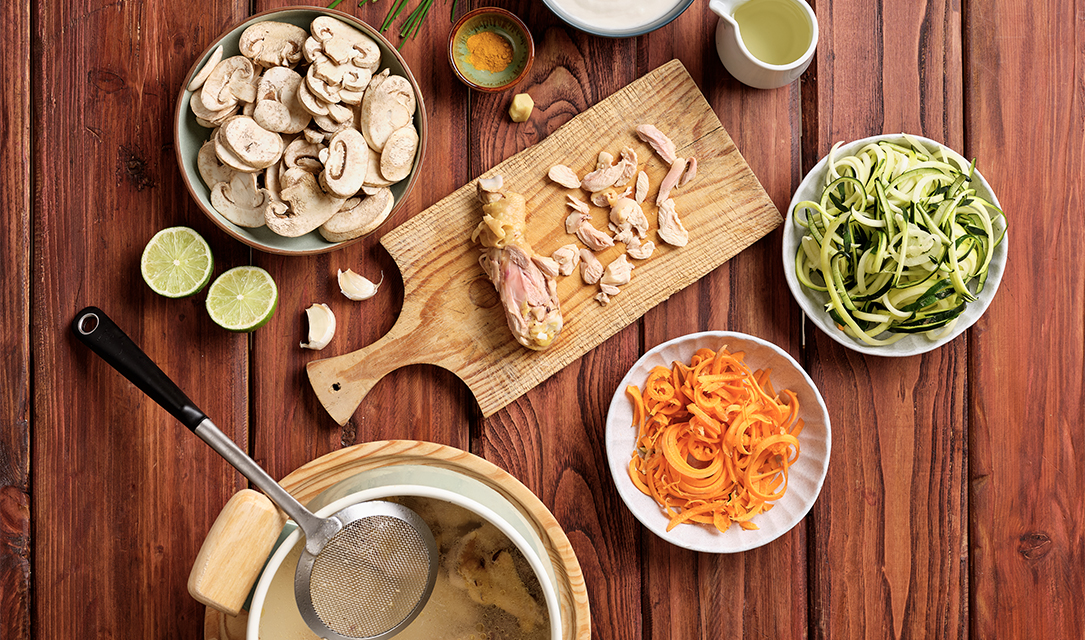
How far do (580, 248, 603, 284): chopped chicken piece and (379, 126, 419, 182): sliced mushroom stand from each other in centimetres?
48

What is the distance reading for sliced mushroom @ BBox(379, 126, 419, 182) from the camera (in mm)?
1593

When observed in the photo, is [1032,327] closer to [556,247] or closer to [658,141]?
[658,141]

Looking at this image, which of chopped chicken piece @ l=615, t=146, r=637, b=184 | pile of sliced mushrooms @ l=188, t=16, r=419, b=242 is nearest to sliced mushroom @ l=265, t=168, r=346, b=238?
pile of sliced mushrooms @ l=188, t=16, r=419, b=242

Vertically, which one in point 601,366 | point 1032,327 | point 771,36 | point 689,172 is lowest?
point 1032,327

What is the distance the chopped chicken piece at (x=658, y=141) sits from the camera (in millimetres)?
1741

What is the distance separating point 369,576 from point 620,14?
1418mm

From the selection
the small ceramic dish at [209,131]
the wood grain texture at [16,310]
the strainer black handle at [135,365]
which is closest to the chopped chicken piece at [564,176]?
the small ceramic dish at [209,131]

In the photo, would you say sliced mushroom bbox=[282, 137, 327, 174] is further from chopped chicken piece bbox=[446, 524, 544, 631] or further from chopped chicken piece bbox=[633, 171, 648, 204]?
chopped chicken piece bbox=[446, 524, 544, 631]

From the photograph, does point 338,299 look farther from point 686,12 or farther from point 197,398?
point 686,12

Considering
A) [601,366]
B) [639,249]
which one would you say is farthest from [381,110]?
Result: [601,366]

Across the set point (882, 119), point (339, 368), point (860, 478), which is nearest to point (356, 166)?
point (339, 368)

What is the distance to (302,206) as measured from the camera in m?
1.59

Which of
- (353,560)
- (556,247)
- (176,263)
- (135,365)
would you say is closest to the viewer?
(353,560)

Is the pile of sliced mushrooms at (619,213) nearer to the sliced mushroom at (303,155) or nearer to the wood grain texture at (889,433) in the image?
the wood grain texture at (889,433)
